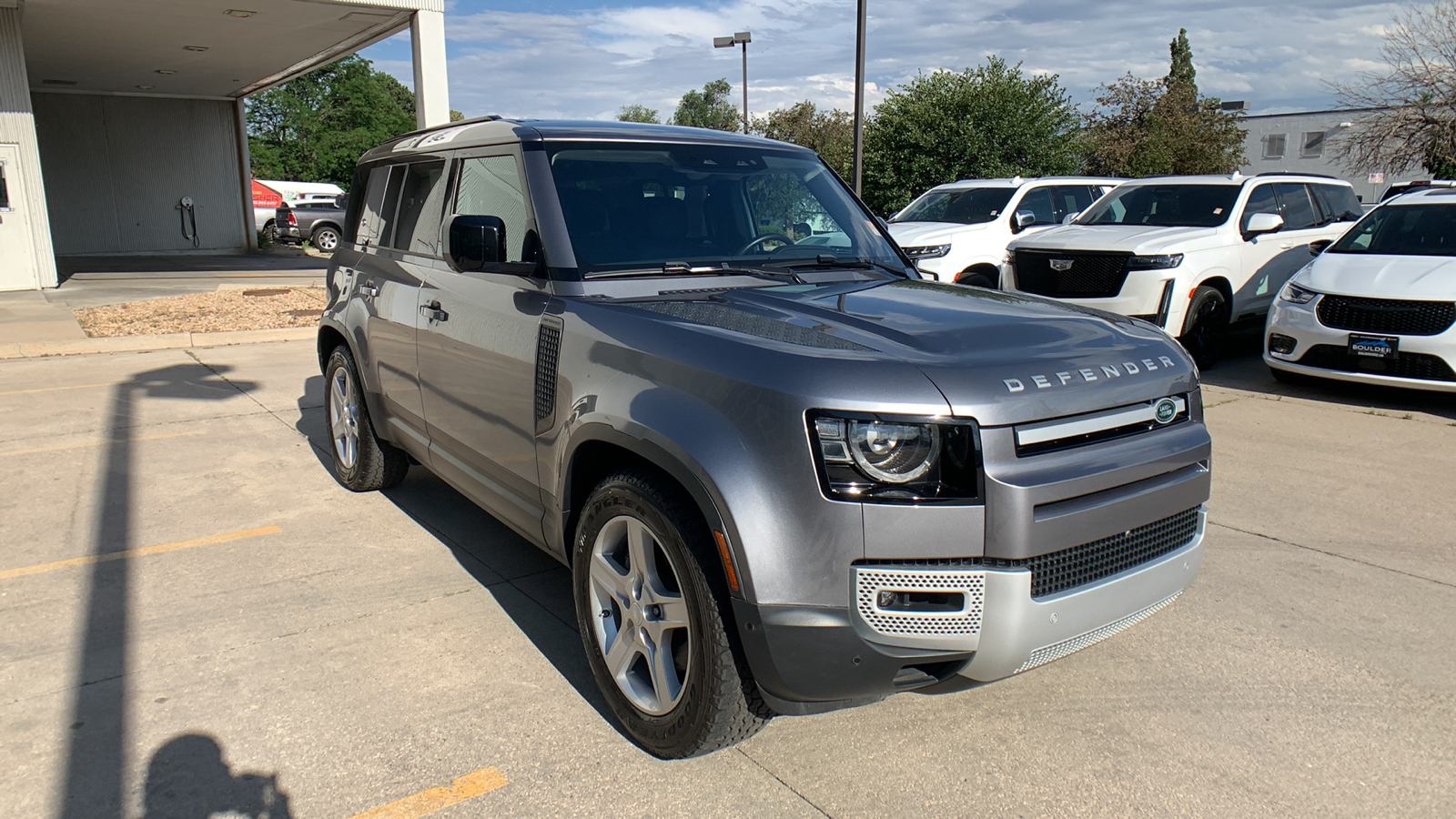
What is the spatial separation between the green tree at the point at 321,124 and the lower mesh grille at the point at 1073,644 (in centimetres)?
6526

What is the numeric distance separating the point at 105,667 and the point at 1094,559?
330 cm

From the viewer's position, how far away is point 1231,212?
10.2 metres

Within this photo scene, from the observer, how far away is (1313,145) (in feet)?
180

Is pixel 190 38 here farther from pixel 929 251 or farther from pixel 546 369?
pixel 546 369

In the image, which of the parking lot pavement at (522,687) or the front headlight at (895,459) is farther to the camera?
the parking lot pavement at (522,687)

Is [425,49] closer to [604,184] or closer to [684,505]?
[604,184]

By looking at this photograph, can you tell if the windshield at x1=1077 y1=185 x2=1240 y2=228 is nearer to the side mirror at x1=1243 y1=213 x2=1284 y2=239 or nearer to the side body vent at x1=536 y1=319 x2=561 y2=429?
the side mirror at x1=1243 y1=213 x2=1284 y2=239

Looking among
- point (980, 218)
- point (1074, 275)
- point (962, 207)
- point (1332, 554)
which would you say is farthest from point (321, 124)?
point (1332, 554)

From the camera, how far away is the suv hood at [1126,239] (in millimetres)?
9539

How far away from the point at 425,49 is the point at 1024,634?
1567 centimetres

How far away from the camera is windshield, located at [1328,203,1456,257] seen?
843 cm

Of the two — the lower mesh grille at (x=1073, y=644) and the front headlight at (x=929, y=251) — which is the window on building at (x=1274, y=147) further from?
the lower mesh grille at (x=1073, y=644)

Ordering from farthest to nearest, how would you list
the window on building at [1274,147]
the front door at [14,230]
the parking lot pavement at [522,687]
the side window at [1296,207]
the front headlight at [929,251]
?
1. the window on building at [1274,147]
2. the front door at [14,230]
3. the front headlight at [929,251]
4. the side window at [1296,207]
5. the parking lot pavement at [522,687]

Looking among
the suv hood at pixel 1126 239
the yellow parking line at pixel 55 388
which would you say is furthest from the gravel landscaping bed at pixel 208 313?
the suv hood at pixel 1126 239
